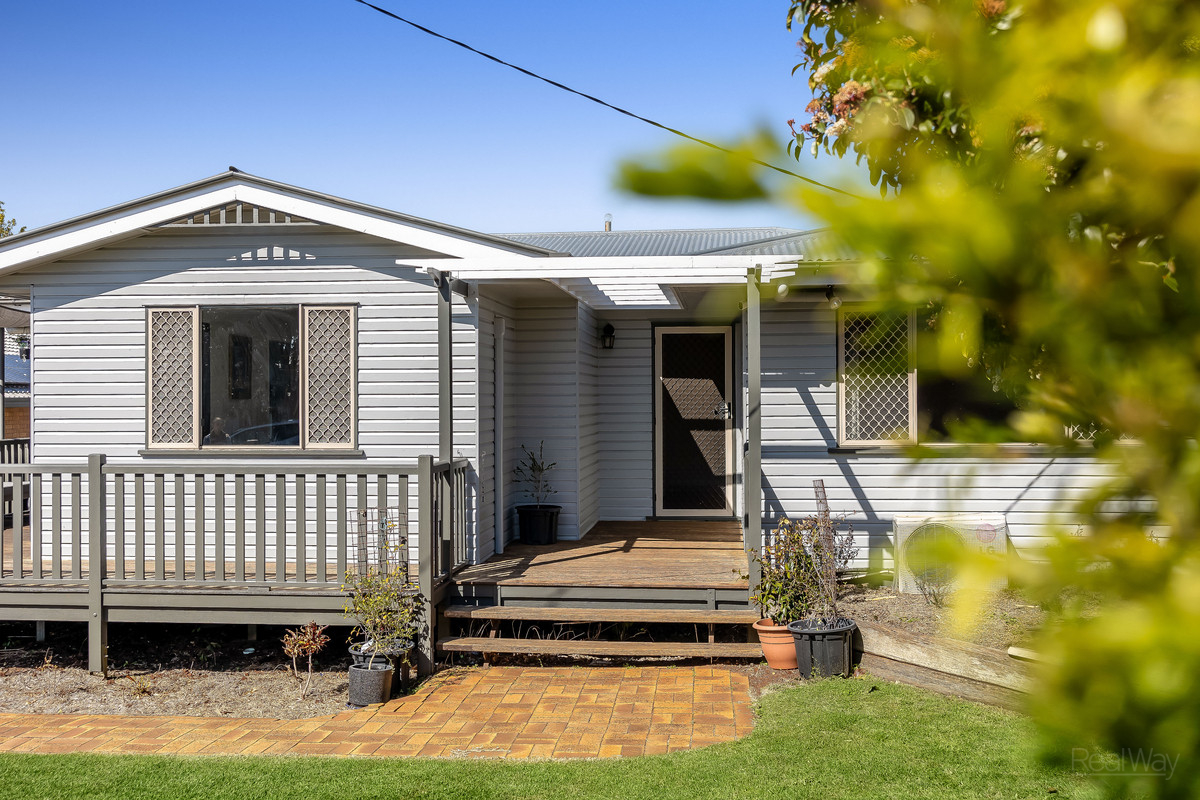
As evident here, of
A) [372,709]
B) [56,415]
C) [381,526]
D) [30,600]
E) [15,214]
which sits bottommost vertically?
[372,709]

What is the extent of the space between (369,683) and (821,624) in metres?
3.13

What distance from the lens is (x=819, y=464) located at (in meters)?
9.27

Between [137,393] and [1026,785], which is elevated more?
[137,393]

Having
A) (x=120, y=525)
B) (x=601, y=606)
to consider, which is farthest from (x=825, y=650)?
(x=120, y=525)

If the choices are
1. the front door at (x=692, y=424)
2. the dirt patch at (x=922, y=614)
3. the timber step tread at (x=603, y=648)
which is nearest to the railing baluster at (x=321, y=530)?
the timber step tread at (x=603, y=648)

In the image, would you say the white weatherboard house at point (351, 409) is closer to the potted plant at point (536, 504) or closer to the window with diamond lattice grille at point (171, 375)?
the window with diamond lattice grille at point (171, 375)

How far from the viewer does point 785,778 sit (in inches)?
189

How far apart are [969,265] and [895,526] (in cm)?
854

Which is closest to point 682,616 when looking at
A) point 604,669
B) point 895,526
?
point 604,669

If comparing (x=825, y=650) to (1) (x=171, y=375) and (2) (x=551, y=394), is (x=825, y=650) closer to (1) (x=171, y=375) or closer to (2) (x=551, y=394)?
(2) (x=551, y=394)

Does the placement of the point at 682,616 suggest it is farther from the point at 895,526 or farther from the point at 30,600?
the point at 30,600

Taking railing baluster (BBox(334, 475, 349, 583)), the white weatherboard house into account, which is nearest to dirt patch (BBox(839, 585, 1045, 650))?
the white weatherboard house

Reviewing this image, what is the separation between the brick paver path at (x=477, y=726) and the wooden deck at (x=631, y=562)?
0.89m

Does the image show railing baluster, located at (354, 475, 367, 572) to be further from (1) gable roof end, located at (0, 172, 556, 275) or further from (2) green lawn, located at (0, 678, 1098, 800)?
(1) gable roof end, located at (0, 172, 556, 275)
